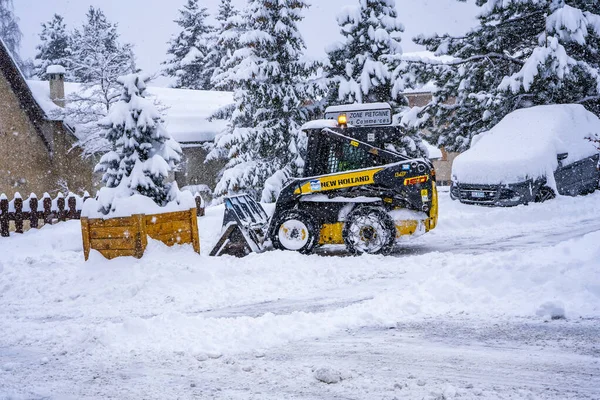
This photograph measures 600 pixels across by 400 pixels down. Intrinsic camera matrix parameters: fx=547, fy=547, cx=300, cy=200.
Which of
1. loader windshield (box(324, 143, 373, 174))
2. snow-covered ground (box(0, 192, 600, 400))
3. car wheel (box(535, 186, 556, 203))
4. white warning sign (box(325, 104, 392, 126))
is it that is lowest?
snow-covered ground (box(0, 192, 600, 400))

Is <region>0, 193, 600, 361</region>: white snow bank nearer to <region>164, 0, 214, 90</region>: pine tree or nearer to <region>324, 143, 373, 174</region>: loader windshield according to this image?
<region>324, 143, 373, 174</region>: loader windshield

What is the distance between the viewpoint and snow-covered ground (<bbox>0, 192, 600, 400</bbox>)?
158 inches

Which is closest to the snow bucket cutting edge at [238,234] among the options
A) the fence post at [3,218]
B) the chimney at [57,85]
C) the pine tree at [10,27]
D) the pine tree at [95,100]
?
the fence post at [3,218]

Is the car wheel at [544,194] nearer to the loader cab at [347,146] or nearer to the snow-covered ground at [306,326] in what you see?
the snow-covered ground at [306,326]

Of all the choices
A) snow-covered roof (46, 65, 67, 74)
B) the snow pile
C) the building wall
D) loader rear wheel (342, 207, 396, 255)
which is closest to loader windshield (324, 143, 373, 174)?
loader rear wheel (342, 207, 396, 255)

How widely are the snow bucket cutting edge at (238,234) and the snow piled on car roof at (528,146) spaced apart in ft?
17.8

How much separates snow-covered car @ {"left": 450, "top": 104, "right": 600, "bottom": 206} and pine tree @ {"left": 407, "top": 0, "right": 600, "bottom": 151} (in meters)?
2.27

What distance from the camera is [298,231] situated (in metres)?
8.91

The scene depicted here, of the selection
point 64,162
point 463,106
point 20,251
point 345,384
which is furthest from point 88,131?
point 345,384

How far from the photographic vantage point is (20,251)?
1102 cm

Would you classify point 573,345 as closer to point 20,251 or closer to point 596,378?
point 596,378

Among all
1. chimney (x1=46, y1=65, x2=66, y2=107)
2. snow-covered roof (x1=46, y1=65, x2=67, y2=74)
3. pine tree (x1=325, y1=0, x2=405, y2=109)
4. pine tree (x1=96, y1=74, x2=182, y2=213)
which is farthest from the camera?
chimney (x1=46, y1=65, x2=66, y2=107)

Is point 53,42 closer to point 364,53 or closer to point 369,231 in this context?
point 364,53

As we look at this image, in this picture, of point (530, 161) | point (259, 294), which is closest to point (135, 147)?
point (259, 294)
